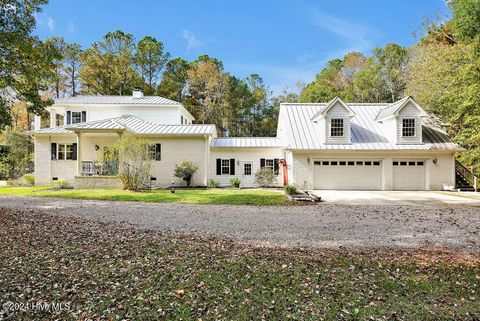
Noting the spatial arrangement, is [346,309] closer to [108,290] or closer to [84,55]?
[108,290]

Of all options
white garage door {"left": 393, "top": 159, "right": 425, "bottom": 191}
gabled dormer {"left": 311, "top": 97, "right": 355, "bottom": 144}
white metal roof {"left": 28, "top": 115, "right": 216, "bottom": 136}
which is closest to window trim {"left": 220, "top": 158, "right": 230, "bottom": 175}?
white metal roof {"left": 28, "top": 115, "right": 216, "bottom": 136}

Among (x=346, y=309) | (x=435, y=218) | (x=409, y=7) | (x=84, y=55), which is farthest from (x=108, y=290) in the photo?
(x=84, y=55)

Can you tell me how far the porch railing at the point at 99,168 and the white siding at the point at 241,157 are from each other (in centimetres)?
659

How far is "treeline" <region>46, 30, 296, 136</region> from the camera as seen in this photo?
34.0 meters

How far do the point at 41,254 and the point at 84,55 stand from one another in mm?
35600

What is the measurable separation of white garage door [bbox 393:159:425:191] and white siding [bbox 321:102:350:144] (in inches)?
143

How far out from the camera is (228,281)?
3938mm

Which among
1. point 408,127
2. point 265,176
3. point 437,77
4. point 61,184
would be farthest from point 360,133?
point 61,184

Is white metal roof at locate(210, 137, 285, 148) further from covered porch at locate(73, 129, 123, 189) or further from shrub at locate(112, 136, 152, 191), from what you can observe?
covered porch at locate(73, 129, 123, 189)

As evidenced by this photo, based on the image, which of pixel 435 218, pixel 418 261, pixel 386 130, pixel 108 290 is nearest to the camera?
pixel 108 290

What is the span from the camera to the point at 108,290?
11.9 ft

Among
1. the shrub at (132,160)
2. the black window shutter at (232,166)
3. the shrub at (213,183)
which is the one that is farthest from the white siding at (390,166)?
the shrub at (132,160)

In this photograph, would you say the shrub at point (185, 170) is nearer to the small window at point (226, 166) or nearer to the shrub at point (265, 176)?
the small window at point (226, 166)

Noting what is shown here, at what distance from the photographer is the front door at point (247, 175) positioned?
20.4 metres
